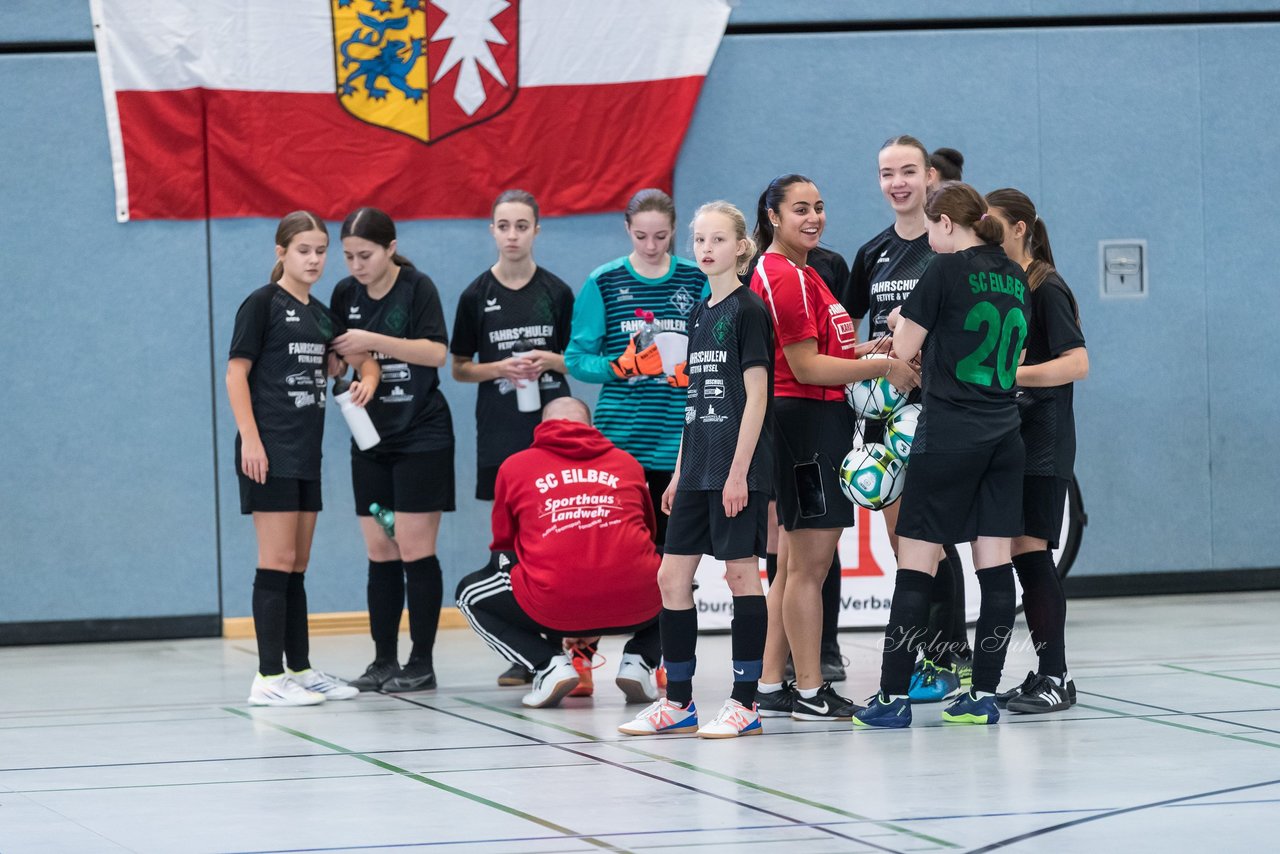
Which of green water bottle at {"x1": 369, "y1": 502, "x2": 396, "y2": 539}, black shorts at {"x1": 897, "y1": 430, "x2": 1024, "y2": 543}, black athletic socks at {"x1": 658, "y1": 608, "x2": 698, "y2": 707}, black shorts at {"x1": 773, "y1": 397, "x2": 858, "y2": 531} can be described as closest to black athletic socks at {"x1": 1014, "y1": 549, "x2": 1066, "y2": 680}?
black shorts at {"x1": 897, "y1": 430, "x2": 1024, "y2": 543}

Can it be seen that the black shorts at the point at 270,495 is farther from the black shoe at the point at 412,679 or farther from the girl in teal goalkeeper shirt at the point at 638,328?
the girl in teal goalkeeper shirt at the point at 638,328

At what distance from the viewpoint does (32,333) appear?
791cm

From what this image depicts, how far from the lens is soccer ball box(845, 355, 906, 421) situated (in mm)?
5359

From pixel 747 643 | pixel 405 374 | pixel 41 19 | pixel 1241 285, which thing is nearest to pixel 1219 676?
pixel 747 643

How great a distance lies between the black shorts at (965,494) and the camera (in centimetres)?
499

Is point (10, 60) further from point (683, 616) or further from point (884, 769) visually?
point (884, 769)

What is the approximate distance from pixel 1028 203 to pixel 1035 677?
5.21 ft

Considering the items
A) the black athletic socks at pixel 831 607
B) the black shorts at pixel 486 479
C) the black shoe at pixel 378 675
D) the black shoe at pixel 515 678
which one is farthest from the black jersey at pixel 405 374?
the black athletic socks at pixel 831 607

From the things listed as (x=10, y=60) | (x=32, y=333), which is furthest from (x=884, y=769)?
(x=10, y=60)

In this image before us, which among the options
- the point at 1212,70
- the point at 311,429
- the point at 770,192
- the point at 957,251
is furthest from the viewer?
the point at 1212,70

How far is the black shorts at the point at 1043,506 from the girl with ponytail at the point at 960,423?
37 centimetres

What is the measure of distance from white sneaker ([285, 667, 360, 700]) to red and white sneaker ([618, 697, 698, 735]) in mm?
1365

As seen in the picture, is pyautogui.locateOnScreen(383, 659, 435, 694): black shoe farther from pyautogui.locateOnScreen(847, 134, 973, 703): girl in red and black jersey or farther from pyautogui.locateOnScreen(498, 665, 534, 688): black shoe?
pyautogui.locateOnScreen(847, 134, 973, 703): girl in red and black jersey

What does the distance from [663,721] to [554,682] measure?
65cm
